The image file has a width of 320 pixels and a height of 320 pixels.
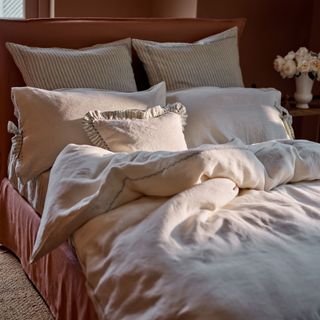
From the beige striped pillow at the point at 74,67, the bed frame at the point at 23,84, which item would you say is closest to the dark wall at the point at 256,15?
the bed frame at the point at 23,84

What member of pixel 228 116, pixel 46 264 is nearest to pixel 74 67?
pixel 228 116

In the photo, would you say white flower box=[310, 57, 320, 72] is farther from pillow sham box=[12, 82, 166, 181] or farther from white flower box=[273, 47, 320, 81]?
pillow sham box=[12, 82, 166, 181]

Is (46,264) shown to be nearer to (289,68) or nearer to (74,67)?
(74,67)

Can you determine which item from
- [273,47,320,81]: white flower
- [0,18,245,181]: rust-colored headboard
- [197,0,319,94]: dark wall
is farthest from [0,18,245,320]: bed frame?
[197,0,319,94]: dark wall

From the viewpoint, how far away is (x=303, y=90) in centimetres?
329

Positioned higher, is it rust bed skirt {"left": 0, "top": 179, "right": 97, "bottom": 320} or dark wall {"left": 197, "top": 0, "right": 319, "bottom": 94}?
dark wall {"left": 197, "top": 0, "right": 319, "bottom": 94}

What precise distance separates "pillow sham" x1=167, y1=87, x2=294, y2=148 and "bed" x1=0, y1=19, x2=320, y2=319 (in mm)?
15

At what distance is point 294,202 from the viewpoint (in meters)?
1.73

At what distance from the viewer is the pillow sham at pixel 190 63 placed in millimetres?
2713

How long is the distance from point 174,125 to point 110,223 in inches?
30.6

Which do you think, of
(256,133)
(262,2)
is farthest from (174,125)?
(262,2)

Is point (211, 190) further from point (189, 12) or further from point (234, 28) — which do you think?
point (189, 12)

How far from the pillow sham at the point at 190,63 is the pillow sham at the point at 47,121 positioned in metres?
0.49

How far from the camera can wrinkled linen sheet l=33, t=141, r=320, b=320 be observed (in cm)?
122
